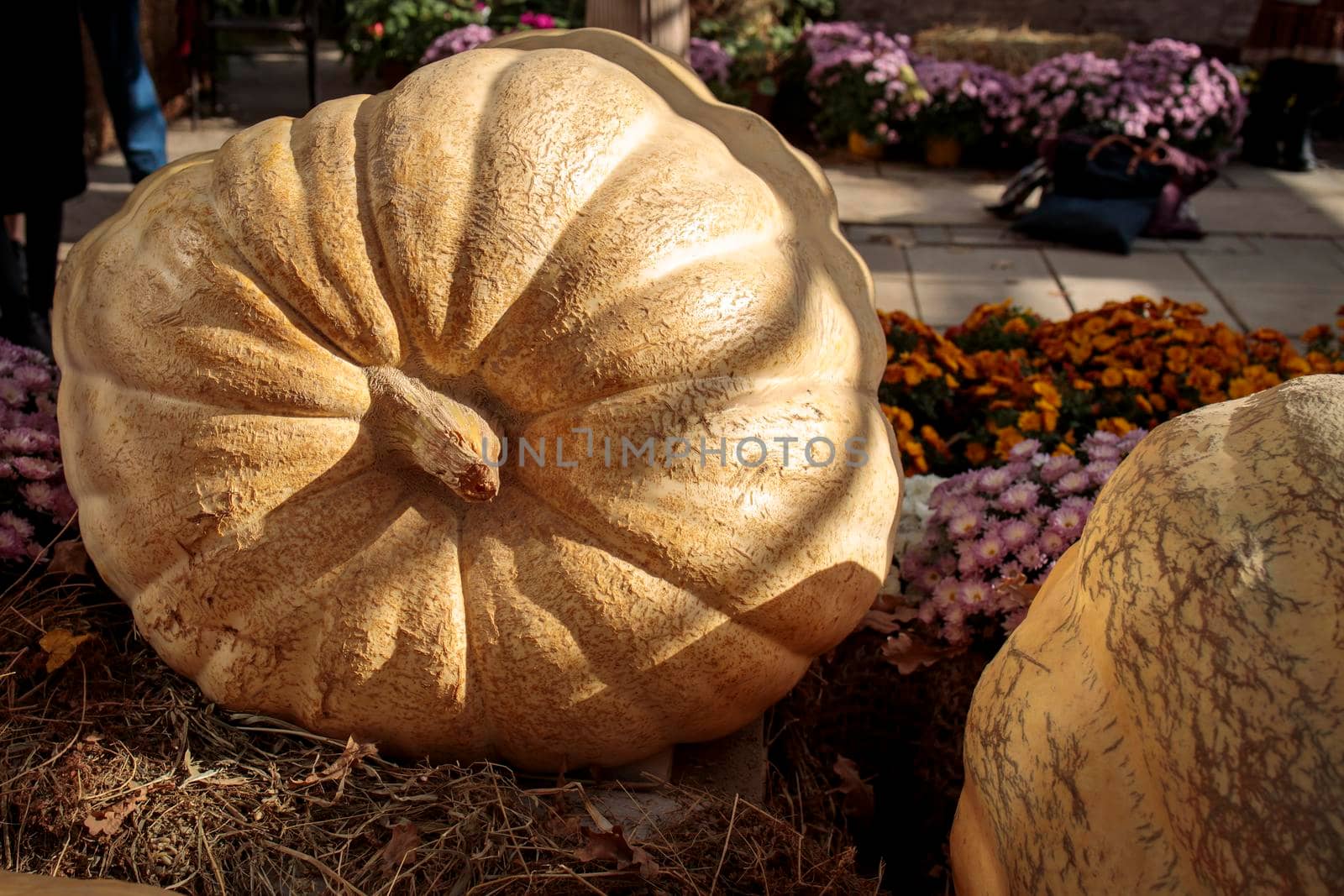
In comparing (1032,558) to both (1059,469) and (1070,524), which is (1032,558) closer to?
(1070,524)

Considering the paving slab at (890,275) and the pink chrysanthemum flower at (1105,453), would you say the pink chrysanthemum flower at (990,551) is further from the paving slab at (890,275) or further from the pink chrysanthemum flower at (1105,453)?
the paving slab at (890,275)

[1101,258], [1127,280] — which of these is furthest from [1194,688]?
[1101,258]

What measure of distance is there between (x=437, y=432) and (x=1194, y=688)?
108 cm

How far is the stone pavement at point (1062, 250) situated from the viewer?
5469mm

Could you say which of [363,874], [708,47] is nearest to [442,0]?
[708,47]

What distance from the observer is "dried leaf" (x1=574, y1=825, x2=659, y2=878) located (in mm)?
1778

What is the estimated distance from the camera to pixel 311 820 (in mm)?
1869

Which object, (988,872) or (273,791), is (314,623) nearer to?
(273,791)

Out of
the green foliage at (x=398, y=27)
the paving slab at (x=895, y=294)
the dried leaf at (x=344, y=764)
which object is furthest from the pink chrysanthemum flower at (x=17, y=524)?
the green foliage at (x=398, y=27)

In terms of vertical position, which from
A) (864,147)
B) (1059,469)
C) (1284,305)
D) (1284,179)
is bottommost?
(864,147)

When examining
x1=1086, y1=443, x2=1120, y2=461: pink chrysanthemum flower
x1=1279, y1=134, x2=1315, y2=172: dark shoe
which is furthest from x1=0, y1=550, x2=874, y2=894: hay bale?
x1=1279, y1=134, x2=1315, y2=172: dark shoe

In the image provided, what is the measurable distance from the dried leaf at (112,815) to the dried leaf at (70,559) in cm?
63

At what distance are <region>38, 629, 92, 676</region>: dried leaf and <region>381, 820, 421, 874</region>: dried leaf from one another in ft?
2.54

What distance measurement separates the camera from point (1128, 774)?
147cm
